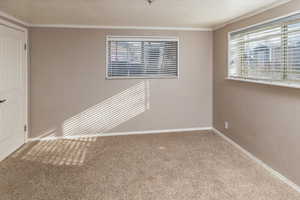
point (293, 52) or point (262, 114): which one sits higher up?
point (293, 52)

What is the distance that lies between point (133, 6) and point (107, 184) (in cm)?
224

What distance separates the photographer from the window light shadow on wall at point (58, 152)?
132 inches

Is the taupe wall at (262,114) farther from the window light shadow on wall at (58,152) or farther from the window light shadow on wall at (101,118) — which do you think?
the window light shadow on wall at (58,152)

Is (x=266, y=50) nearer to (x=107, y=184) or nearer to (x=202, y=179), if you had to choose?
(x=202, y=179)

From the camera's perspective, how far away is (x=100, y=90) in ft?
14.6

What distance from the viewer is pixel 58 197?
7.81 feet

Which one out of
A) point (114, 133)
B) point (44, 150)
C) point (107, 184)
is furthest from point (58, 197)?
point (114, 133)

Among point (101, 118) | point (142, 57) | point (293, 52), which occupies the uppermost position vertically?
point (142, 57)

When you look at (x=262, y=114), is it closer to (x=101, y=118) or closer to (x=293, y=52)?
(x=293, y=52)

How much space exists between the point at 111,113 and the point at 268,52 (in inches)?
114

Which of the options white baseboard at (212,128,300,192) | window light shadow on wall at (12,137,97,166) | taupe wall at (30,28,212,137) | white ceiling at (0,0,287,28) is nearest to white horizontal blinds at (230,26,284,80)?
white ceiling at (0,0,287,28)

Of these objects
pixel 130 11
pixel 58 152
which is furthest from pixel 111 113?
pixel 130 11

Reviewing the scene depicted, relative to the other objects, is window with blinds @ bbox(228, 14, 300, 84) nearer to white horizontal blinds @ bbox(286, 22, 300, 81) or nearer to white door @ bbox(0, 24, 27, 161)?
white horizontal blinds @ bbox(286, 22, 300, 81)

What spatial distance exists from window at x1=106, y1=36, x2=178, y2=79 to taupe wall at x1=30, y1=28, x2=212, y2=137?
12 cm
